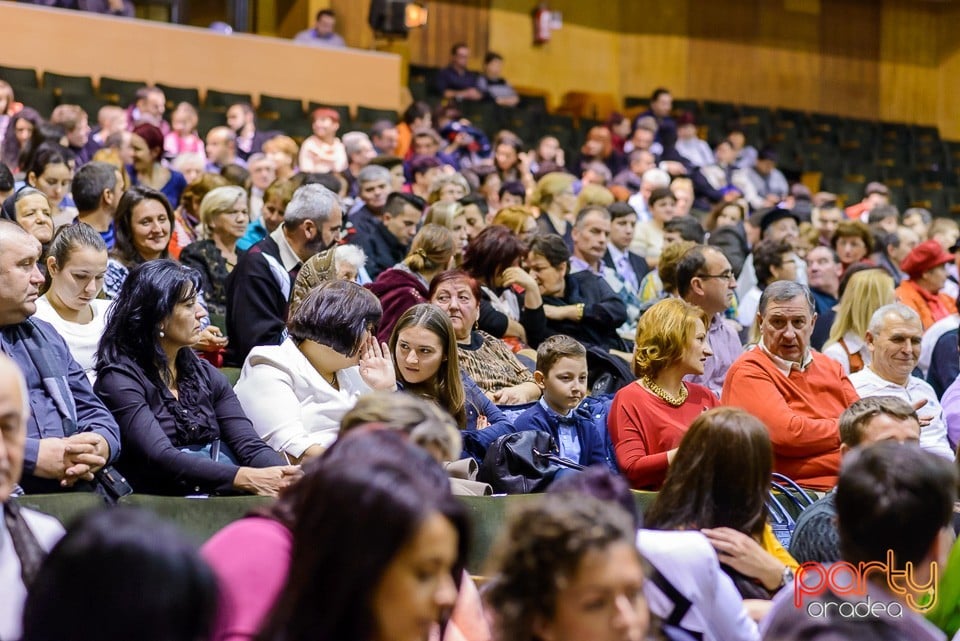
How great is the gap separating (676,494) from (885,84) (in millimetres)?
15328

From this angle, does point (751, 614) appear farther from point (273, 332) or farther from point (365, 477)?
point (273, 332)

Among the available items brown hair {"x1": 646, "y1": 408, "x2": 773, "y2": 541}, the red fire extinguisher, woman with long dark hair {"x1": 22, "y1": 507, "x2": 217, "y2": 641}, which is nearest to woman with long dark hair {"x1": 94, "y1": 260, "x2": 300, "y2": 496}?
brown hair {"x1": 646, "y1": 408, "x2": 773, "y2": 541}

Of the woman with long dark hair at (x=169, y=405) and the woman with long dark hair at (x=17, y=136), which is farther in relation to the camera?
the woman with long dark hair at (x=17, y=136)

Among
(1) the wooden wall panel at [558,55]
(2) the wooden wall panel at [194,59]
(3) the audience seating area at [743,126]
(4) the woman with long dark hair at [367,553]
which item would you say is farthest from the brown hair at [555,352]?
(1) the wooden wall panel at [558,55]

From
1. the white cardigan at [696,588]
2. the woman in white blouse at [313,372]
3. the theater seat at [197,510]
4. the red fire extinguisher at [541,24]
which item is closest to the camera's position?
the white cardigan at [696,588]

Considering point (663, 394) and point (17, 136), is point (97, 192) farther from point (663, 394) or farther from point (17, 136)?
point (663, 394)

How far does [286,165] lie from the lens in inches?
307

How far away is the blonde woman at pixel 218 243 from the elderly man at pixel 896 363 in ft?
8.21

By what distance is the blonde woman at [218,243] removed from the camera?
17.7 feet

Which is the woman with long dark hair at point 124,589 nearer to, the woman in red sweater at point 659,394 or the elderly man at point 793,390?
the woman in red sweater at point 659,394

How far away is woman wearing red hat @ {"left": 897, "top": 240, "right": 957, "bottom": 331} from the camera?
6477 mm

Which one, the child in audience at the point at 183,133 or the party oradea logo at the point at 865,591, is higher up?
the child in audience at the point at 183,133

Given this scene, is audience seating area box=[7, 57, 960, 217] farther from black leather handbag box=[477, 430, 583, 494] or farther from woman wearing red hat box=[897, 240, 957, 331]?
black leather handbag box=[477, 430, 583, 494]

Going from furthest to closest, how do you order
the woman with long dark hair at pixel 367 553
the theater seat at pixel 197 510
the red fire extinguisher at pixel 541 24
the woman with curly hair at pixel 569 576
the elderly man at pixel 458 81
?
1. the red fire extinguisher at pixel 541 24
2. the elderly man at pixel 458 81
3. the theater seat at pixel 197 510
4. the woman with curly hair at pixel 569 576
5. the woman with long dark hair at pixel 367 553
